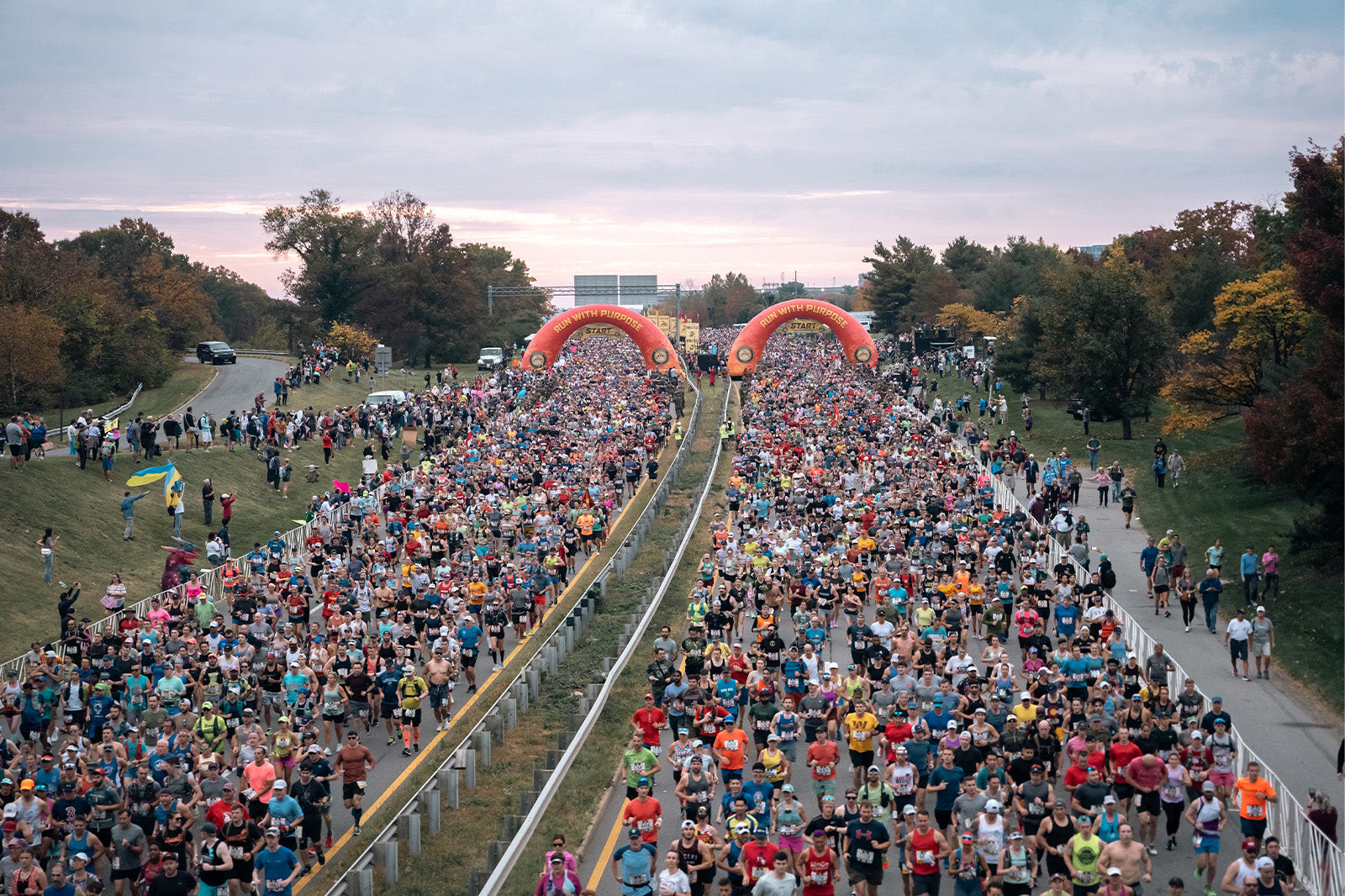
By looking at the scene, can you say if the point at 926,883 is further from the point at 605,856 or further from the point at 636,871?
the point at 605,856

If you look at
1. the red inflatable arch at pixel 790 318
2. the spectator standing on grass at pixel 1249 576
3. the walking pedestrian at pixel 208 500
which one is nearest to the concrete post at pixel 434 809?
the spectator standing on grass at pixel 1249 576

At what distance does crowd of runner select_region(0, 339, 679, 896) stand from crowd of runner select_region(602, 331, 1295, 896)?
353 cm

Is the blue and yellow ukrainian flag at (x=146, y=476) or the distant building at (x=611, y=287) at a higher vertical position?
the distant building at (x=611, y=287)

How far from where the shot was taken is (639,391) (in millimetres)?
62312

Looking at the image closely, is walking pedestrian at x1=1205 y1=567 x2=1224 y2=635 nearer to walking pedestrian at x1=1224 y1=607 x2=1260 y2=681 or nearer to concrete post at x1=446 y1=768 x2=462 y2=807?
walking pedestrian at x1=1224 y1=607 x2=1260 y2=681

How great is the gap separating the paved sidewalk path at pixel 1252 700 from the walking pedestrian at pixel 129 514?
906 inches

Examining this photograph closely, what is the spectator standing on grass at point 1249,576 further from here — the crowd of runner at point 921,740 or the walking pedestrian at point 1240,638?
the walking pedestrian at point 1240,638

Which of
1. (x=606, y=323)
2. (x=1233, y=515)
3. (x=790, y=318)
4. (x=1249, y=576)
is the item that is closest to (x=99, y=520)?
(x=1249, y=576)

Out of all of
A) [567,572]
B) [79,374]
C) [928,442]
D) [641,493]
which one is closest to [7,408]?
[79,374]

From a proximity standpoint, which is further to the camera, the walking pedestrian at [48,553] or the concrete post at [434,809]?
the walking pedestrian at [48,553]

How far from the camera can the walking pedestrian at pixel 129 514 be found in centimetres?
3158

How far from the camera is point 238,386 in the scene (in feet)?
206

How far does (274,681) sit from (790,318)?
188ft

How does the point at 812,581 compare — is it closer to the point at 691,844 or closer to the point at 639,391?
the point at 691,844
